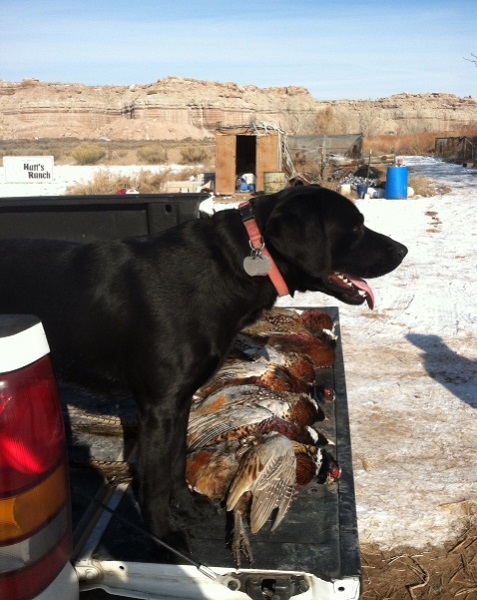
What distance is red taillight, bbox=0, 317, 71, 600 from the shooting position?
1.47m

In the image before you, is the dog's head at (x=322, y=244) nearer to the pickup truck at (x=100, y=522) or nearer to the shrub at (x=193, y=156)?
the pickup truck at (x=100, y=522)

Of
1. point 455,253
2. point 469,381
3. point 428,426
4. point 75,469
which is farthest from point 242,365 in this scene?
point 455,253

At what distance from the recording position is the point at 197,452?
2.75 m

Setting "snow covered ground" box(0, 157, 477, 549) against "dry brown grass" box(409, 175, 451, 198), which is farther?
"dry brown grass" box(409, 175, 451, 198)

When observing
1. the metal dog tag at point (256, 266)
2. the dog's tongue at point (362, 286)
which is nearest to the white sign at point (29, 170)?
the dog's tongue at point (362, 286)

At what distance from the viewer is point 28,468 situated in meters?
1.53

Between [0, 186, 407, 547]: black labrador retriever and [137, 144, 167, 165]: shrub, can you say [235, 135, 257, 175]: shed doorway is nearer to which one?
[137, 144, 167, 165]: shrub

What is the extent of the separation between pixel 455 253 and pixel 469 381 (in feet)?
18.4

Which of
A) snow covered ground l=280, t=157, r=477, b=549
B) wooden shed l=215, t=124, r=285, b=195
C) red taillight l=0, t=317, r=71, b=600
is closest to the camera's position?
red taillight l=0, t=317, r=71, b=600

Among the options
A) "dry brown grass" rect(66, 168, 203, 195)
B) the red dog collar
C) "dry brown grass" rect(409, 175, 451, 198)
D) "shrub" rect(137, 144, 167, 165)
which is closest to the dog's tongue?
the red dog collar

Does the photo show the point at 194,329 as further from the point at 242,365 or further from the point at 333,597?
the point at 333,597

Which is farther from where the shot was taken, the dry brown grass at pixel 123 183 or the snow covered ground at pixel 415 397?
the dry brown grass at pixel 123 183

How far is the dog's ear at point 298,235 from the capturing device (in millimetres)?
2803

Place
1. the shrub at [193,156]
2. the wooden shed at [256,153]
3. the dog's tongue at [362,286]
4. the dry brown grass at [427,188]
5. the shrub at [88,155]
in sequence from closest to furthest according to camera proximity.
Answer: the dog's tongue at [362,286] → the dry brown grass at [427,188] → the wooden shed at [256,153] → the shrub at [193,156] → the shrub at [88,155]
